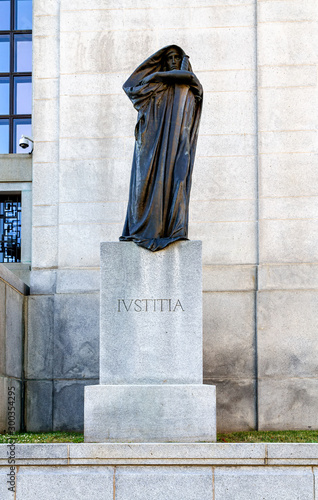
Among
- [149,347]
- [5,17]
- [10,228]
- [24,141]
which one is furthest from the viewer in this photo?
[5,17]

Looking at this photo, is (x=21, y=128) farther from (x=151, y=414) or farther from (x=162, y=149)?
(x=151, y=414)

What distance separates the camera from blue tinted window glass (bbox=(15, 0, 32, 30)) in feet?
47.6

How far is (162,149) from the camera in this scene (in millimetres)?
9562

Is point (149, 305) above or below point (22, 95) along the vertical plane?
below

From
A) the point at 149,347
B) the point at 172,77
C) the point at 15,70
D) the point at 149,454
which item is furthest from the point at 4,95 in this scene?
the point at 149,454

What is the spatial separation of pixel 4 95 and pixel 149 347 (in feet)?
24.7

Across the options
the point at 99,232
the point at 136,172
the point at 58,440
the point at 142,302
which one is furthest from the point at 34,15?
the point at 58,440

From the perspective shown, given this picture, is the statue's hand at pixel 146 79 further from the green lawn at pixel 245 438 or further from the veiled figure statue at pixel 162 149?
the green lawn at pixel 245 438

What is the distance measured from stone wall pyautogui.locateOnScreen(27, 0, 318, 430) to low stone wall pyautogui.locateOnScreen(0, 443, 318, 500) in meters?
3.94

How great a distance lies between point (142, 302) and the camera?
30.1ft

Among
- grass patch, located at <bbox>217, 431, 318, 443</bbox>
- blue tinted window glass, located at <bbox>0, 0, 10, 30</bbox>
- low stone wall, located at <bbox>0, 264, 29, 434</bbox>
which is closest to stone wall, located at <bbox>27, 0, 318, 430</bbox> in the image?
low stone wall, located at <bbox>0, 264, 29, 434</bbox>

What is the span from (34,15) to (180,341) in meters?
7.55

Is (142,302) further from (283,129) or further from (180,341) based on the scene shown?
(283,129)

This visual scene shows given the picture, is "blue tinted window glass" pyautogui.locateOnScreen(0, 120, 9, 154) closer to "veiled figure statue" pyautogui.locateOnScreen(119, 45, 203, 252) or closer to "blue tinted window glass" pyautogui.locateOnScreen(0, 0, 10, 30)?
"blue tinted window glass" pyautogui.locateOnScreen(0, 0, 10, 30)
